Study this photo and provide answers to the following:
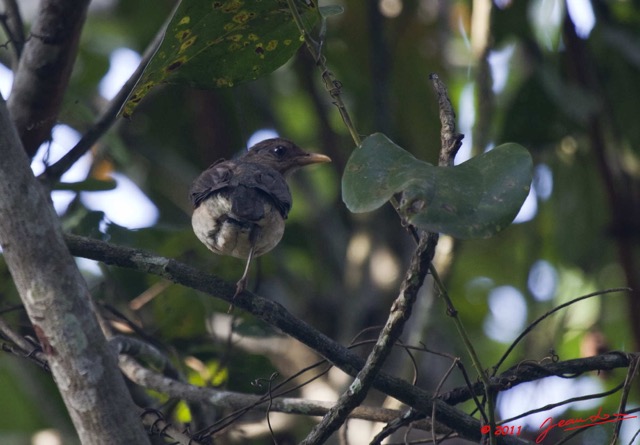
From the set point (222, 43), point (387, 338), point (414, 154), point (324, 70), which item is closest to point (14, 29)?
point (222, 43)

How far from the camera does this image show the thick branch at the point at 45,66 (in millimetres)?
3367

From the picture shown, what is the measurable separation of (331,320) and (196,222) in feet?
5.43

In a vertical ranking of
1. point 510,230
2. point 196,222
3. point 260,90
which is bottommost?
point 196,222

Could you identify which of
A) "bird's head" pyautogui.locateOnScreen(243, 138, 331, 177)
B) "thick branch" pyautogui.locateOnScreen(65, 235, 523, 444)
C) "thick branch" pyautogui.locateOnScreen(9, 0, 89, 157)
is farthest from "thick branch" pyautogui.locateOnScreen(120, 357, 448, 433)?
"bird's head" pyautogui.locateOnScreen(243, 138, 331, 177)

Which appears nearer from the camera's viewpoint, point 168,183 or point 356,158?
point 356,158

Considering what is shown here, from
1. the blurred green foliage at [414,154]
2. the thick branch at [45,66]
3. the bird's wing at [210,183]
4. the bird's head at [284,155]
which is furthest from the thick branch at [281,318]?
the bird's head at [284,155]

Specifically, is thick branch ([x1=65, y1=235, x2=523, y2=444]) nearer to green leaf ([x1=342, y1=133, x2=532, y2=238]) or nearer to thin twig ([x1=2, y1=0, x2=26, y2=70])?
green leaf ([x1=342, y1=133, x2=532, y2=238])

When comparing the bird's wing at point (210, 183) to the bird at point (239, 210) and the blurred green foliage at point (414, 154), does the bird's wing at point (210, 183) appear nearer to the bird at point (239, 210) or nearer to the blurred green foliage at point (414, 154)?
the bird at point (239, 210)

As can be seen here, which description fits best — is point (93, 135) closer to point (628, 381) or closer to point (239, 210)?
point (239, 210)

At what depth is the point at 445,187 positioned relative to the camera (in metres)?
2.29

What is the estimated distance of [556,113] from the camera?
18.3 ft

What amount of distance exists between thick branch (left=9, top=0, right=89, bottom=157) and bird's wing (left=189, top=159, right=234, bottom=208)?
803mm

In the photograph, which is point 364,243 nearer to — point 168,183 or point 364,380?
point 168,183

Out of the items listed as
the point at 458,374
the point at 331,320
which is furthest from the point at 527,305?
the point at 331,320
